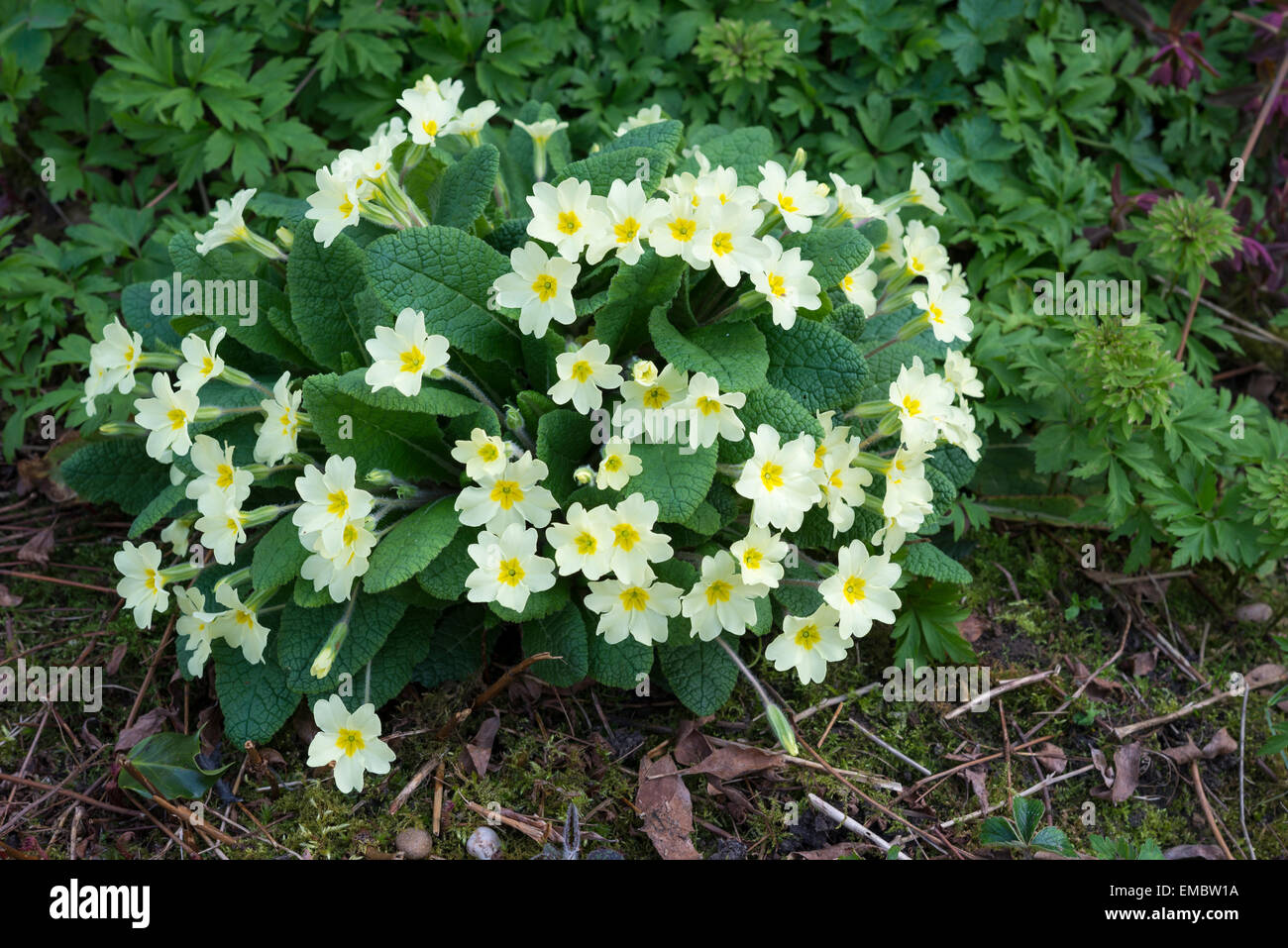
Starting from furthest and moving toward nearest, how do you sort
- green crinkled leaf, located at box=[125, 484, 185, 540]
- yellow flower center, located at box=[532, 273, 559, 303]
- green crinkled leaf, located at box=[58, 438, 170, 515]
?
1. green crinkled leaf, located at box=[58, 438, 170, 515]
2. green crinkled leaf, located at box=[125, 484, 185, 540]
3. yellow flower center, located at box=[532, 273, 559, 303]

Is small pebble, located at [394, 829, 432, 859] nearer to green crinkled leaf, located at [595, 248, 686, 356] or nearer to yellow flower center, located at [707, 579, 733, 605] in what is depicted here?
yellow flower center, located at [707, 579, 733, 605]

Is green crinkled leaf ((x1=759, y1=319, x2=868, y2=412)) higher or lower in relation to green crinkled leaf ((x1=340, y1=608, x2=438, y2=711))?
higher

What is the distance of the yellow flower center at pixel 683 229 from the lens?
2.42 metres

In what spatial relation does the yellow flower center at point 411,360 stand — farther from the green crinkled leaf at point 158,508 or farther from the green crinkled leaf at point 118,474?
the green crinkled leaf at point 118,474

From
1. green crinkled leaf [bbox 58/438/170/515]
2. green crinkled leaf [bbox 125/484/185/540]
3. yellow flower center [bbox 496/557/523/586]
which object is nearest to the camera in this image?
yellow flower center [bbox 496/557/523/586]

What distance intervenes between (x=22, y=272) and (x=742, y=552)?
8.66ft

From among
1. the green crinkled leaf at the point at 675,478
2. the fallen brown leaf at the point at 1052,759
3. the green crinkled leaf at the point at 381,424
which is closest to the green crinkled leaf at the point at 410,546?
the green crinkled leaf at the point at 381,424

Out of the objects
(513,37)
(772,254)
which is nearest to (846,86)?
(513,37)

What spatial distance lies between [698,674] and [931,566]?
2.40 feet

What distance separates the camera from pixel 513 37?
12.5ft

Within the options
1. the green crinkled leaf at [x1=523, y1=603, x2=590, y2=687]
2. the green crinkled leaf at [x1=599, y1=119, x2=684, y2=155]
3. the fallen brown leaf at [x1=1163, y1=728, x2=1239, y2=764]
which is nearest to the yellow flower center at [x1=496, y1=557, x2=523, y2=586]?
the green crinkled leaf at [x1=523, y1=603, x2=590, y2=687]

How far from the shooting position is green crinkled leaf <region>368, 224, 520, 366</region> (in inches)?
101

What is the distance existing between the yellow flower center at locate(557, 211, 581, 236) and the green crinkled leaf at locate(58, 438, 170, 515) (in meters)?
1.56
